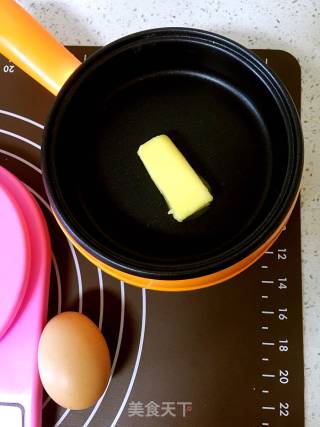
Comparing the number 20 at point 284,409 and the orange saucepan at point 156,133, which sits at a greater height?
the orange saucepan at point 156,133

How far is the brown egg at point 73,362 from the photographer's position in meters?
0.60

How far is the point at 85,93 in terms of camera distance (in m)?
0.68

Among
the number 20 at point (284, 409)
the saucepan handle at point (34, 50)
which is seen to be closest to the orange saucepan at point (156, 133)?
the saucepan handle at point (34, 50)

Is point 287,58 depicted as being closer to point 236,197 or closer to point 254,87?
point 254,87

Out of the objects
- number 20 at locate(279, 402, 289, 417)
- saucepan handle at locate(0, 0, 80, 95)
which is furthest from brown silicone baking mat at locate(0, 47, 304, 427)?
saucepan handle at locate(0, 0, 80, 95)

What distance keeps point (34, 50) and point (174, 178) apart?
0.21 m

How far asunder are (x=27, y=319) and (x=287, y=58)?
1.47 feet

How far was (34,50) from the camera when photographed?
650 millimetres

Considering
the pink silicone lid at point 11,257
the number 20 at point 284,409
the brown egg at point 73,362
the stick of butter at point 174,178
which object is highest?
the stick of butter at point 174,178

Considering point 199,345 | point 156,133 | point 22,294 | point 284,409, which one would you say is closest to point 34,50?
point 156,133

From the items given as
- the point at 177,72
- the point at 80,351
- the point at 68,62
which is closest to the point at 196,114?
the point at 177,72

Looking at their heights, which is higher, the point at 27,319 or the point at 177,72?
the point at 177,72

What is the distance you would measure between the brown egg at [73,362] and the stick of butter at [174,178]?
0.16m

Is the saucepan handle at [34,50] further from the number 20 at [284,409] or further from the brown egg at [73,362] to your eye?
the number 20 at [284,409]
